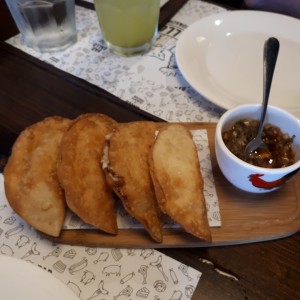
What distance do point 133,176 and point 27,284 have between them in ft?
0.98

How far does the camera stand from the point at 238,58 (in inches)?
45.1

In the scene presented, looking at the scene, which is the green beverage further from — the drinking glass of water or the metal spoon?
the metal spoon

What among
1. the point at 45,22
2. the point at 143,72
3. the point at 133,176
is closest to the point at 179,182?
the point at 133,176

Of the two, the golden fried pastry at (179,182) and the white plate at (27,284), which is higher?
the white plate at (27,284)

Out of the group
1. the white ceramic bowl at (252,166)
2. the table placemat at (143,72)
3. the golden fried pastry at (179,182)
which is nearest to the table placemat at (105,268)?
the golden fried pastry at (179,182)

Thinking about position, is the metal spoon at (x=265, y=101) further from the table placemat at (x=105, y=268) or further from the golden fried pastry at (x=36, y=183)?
the golden fried pastry at (x=36, y=183)

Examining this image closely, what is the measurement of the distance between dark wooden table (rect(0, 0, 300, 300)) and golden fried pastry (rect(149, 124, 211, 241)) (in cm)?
8

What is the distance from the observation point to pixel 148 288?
0.68m

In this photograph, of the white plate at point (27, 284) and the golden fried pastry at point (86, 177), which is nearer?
the white plate at point (27, 284)

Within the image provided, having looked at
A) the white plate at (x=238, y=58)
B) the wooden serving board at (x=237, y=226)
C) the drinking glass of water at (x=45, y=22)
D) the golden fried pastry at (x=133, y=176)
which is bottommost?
the wooden serving board at (x=237, y=226)

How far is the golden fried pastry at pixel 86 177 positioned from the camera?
700 millimetres

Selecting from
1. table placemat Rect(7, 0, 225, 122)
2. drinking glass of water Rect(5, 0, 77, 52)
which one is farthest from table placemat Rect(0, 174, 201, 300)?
drinking glass of water Rect(5, 0, 77, 52)

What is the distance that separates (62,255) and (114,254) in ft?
0.38

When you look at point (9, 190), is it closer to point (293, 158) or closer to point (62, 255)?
point (62, 255)
